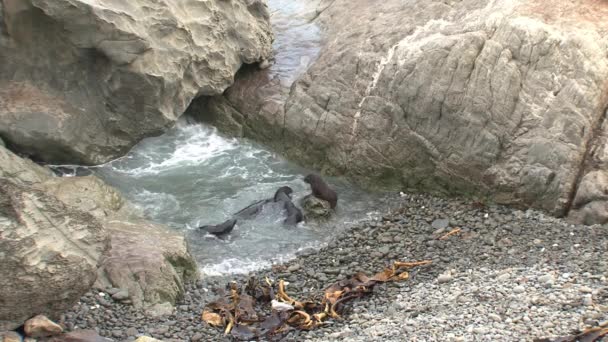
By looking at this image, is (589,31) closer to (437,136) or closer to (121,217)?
(437,136)

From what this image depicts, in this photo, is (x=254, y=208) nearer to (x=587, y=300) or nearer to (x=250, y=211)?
(x=250, y=211)

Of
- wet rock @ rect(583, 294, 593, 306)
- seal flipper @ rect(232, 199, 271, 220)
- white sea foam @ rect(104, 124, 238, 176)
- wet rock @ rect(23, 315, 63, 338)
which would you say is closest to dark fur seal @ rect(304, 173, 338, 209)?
seal flipper @ rect(232, 199, 271, 220)

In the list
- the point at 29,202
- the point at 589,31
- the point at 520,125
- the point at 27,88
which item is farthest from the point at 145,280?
the point at 589,31

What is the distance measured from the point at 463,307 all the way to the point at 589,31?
186 inches

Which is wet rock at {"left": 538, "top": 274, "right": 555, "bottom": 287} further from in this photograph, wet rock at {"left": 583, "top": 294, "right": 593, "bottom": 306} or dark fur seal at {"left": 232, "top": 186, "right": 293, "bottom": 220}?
dark fur seal at {"left": 232, "top": 186, "right": 293, "bottom": 220}

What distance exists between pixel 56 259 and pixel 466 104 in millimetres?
6005

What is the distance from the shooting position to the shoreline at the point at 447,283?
22.6ft

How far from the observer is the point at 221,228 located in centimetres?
998

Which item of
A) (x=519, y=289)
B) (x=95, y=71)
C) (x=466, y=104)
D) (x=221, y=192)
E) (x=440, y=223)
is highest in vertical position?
(x=466, y=104)

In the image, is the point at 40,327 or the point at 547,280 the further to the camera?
the point at 547,280

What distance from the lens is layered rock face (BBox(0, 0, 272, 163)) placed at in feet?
33.4

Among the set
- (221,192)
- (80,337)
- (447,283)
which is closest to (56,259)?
(80,337)

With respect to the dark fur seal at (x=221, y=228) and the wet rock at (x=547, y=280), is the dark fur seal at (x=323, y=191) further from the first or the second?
the wet rock at (x=547, y=280)

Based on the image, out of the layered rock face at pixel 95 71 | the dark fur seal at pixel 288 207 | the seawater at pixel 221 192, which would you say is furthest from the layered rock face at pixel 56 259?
the layered rock face at pixel 95 71
